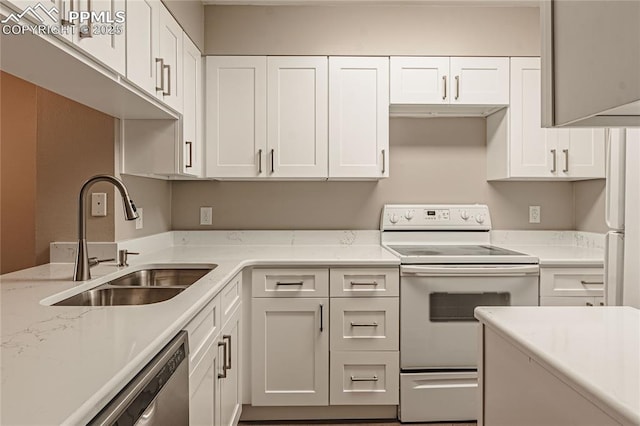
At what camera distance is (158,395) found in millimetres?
1057

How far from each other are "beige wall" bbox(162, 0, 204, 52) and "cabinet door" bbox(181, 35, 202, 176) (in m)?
Result: 0.07

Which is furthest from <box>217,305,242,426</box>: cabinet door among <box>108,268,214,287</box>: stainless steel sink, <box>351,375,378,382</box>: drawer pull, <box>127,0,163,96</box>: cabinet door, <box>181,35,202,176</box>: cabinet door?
<box>127,0,163,96</box>: cabinet door

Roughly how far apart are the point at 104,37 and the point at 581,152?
9.03 feet

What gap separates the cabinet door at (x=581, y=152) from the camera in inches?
114

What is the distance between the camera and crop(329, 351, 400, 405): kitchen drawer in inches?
99.9

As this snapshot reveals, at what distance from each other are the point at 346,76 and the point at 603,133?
1.66 metres

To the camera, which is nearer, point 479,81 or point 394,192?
point 479,81

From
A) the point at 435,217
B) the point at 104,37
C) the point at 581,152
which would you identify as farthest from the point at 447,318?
the point at 104,37

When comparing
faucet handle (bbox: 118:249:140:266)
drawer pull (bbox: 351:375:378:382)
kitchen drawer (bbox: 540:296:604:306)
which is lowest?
drawer pull (bbox: 351:375:378:382)

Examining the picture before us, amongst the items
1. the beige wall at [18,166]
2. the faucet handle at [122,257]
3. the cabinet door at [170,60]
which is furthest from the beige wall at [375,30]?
the faucet handle at [122,257]

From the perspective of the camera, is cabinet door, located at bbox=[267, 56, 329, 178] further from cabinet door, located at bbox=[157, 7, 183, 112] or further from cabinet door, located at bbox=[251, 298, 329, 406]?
cabinet door, located at bbox=[251, 298, 329, 406]

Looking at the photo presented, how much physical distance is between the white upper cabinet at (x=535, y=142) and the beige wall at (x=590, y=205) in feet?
0.57

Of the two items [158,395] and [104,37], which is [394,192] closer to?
[104,37]

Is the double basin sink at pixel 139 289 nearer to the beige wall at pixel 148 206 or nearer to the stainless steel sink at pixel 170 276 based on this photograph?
the stainless steel sink at pixel 170 276
